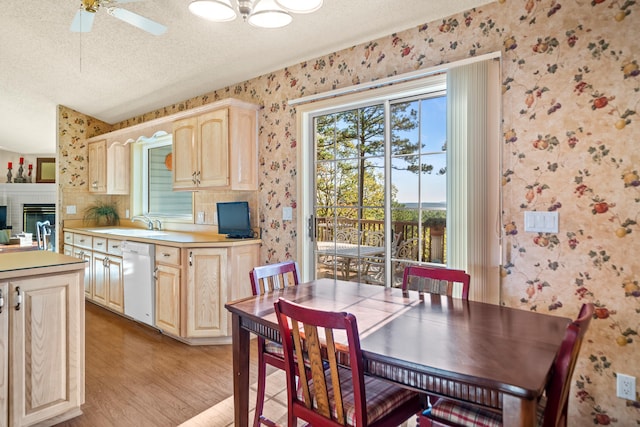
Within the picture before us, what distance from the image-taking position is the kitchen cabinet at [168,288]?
3.32 meters

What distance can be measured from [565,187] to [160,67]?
3.54m

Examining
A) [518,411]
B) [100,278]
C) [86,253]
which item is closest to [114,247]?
[100,278]

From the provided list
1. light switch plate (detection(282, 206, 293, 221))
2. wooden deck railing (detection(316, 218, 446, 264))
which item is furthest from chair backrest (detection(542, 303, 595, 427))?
light switch plate (detection(282, 206, 293, 221))

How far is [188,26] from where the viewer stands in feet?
9.64

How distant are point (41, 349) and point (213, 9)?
1999 mm

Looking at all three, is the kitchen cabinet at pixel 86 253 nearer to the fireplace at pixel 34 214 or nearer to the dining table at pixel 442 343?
the dining table at pixel 442 343

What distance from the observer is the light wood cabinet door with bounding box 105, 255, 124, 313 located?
13.0 ft

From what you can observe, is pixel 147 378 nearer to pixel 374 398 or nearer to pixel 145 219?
pixel 374 398

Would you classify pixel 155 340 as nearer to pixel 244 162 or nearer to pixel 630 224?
pixel 244 162

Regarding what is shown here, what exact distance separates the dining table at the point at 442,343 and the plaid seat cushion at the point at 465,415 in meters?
0.22

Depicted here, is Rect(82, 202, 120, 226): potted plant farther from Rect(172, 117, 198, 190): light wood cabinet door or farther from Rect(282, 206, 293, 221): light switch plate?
Rect(282, 206, 293, 221): light switch plate

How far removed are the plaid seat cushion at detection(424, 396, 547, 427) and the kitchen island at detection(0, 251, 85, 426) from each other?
1.93 m

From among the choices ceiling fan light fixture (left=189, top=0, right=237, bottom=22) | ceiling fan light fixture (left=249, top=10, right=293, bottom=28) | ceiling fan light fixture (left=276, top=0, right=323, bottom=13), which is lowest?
ceiling fan light fixture (left=276, top=0, right=323, bottom=13)

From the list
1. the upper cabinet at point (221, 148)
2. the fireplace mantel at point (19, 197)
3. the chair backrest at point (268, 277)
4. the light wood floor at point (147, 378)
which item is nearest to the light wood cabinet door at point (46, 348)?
the light wood floor at point (147, 378)
